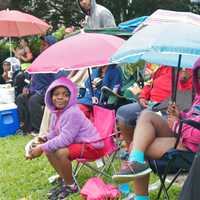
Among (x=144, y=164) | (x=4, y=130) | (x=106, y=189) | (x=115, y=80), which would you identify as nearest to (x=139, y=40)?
(x=144, y=164)

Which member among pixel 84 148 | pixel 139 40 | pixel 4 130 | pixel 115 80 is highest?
pixel 139 40

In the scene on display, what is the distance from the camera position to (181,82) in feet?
17.1

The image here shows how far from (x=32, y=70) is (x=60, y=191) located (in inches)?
43.4

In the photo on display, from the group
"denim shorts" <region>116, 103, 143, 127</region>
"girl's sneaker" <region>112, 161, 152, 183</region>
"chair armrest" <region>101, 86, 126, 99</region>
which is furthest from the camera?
"chair armrest" <region>101, 86, 126, 99</region>

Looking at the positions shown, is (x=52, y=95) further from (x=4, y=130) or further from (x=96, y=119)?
(x=4, y=130)

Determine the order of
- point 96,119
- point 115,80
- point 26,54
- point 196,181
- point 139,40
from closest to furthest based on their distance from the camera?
point 196,181 < point 139,40 < point 96,119 < point 115,80 < point 26,54

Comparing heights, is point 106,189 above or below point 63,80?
below

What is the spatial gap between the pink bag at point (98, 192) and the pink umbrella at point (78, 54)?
94 centimetres

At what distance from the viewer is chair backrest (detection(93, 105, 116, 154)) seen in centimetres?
493

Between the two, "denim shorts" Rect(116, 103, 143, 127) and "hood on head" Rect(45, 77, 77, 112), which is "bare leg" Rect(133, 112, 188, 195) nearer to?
"denim shorts" Rect(116, 103, 143, 127)

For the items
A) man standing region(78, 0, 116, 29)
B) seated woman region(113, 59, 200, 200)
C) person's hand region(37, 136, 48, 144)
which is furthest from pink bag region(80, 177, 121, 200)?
man standing region(78, 0, 116, 29)

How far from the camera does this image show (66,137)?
15.3ft

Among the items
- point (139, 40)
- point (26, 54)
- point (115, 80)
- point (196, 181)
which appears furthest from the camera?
point (26, 54)

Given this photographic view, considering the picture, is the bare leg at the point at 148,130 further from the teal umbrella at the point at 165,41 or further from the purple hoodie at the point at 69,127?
the purple hoodie at the point at 69,127
